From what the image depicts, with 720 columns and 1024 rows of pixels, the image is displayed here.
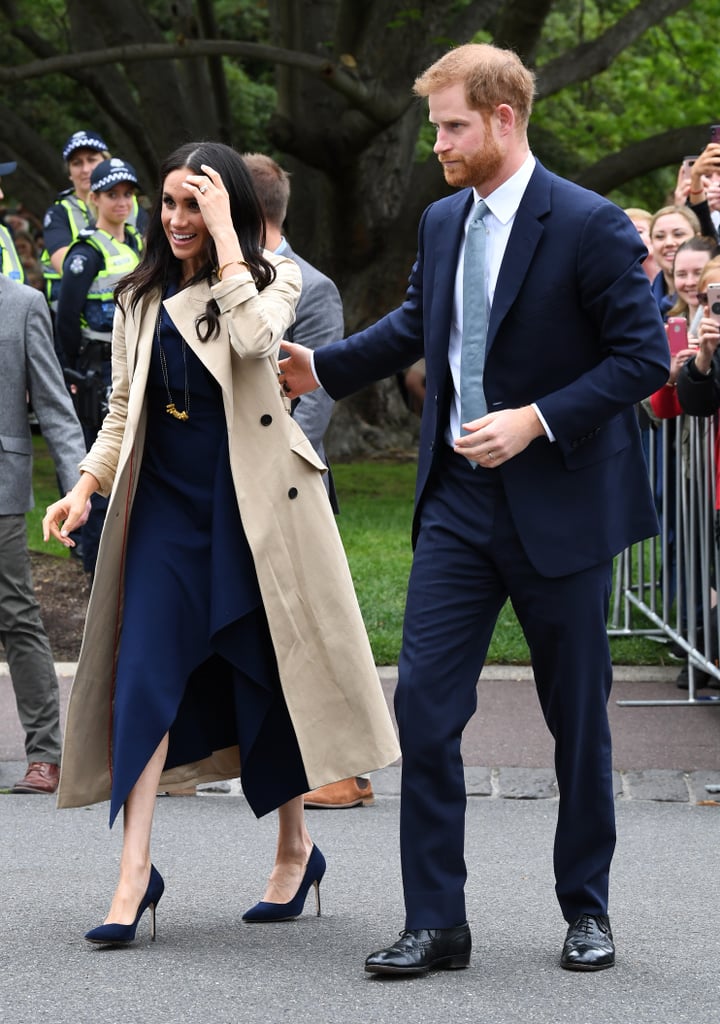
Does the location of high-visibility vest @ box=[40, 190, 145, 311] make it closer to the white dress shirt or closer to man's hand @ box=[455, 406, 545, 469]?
the white dress shirt

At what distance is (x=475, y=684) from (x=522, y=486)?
1.64ft

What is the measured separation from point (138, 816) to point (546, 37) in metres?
25.3

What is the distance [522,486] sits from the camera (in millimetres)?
4301

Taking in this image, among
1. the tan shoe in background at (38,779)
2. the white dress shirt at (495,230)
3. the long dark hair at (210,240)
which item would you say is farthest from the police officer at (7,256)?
the white dress shirt at (495,230)

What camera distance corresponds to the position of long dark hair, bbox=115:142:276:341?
15.5 ft

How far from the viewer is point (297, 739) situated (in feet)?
15.8

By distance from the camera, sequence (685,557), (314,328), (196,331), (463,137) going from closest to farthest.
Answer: (463,137) < (196,331) < (314,328) < (685,557)

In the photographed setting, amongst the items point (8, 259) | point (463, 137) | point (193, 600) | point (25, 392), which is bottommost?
point (193, 600)

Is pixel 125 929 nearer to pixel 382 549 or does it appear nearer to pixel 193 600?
pixel 193 600

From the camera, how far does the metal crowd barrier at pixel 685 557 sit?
7.69 metres

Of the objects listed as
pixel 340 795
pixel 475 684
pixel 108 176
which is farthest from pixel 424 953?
pixel 108 176

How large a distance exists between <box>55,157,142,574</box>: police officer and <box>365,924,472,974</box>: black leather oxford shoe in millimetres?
5099

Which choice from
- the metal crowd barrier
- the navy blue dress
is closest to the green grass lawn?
the metal crowd barrier

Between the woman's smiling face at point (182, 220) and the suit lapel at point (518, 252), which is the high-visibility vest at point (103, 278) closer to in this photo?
the woman's smiling face at point (182, 220)
